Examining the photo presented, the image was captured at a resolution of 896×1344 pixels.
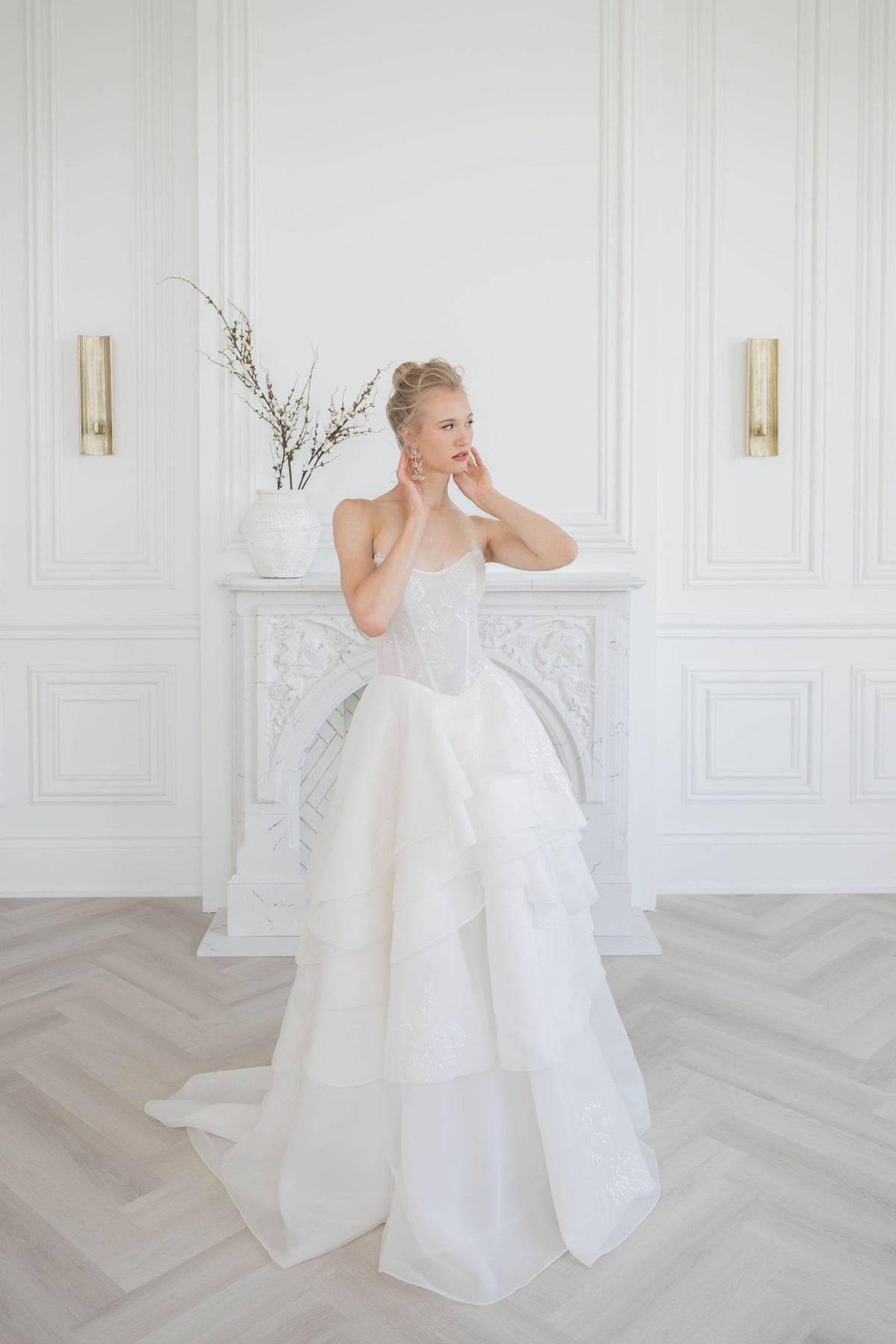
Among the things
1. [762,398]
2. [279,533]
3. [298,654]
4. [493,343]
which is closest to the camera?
[279,533]

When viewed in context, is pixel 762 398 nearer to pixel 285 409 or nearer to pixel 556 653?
pixel 556 653

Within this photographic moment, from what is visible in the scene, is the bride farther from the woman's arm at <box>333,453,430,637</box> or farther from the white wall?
the white wall

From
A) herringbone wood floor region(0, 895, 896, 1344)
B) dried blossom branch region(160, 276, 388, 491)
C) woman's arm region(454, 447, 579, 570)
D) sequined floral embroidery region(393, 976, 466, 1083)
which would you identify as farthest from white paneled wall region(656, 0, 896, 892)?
sequined floral embroidery region(393, 976, 466, 1083)

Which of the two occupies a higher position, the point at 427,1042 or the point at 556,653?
the point at 556,653

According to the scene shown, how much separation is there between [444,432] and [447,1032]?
1.27m

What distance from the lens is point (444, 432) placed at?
232 centimetres

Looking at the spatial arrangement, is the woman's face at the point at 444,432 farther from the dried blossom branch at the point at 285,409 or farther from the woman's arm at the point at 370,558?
the dried blossom branch at the point at 285,409

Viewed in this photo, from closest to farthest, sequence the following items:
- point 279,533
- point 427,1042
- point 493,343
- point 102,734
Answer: point 427,1042 → point 279,533 → point 493,343 → point 102,734

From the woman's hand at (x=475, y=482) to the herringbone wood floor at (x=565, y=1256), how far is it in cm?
163

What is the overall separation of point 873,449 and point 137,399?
3047mm

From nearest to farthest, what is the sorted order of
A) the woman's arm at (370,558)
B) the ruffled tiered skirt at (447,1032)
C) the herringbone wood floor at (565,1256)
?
the herringbone wood floor at (565,1256)
the ruffled tiered skirt at (447,1032)
the woman's arm at (370,558)

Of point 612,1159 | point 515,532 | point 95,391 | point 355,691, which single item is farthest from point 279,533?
point 612,1159

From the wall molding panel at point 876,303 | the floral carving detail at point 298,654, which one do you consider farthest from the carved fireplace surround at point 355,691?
the wall molding panel at point 876,303

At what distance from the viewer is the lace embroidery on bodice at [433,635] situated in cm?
236
